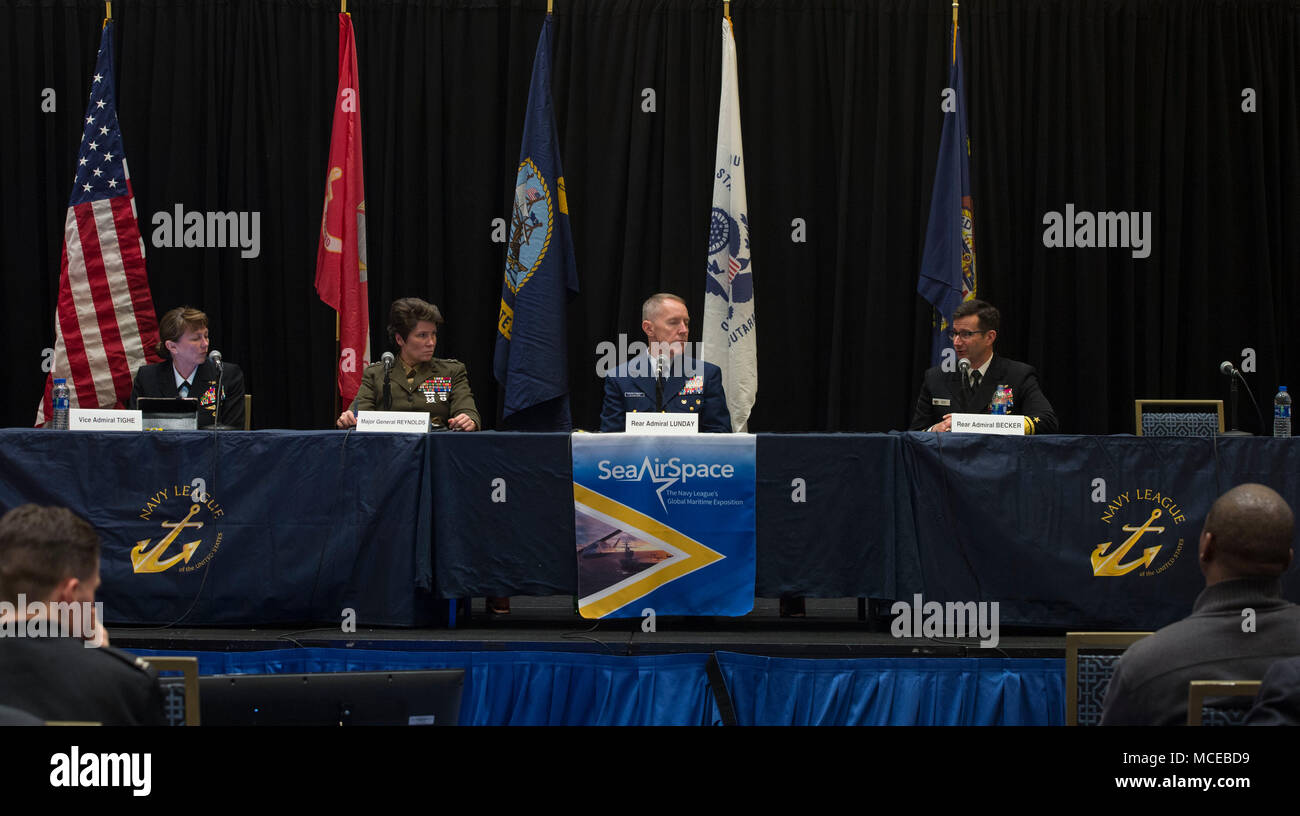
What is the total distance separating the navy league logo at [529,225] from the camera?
6.32 meters

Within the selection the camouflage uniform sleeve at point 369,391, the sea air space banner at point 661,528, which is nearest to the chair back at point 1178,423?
the sea air space banner at point 661,528

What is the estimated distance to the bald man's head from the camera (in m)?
2.08

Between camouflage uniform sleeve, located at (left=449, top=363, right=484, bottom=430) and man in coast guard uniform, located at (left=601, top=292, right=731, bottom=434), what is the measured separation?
62 centimetres

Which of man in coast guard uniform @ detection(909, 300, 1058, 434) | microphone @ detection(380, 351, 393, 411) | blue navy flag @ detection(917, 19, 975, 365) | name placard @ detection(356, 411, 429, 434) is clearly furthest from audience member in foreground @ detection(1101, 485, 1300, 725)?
blue navy flag @ detection(917, 19, 975, 365)

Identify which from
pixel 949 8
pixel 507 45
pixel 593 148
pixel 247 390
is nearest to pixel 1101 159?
pixel 949 8

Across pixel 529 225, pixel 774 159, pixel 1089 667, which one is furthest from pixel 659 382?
pixel 1089 667

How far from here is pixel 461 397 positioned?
5344 mm

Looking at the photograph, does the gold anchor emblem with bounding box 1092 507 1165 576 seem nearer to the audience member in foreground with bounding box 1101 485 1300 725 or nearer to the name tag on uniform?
the audience member in foreground with bounding box 1101 485 1300 725

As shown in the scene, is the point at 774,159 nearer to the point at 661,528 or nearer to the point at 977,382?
the point at 977,382

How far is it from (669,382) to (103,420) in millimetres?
2452

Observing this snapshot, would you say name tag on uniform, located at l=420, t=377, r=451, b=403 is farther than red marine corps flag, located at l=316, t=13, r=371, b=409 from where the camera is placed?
No

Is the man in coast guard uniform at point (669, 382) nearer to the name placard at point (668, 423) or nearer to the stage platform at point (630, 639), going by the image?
the name placard at point (668, 423)

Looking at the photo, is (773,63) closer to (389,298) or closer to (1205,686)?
(389,298)

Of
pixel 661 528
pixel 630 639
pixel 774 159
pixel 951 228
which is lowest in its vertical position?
pixel 630 639
